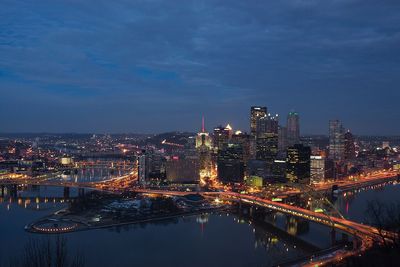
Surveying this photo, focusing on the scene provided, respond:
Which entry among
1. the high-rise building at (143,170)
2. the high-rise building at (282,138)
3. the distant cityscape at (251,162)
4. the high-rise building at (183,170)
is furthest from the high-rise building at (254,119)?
the high-rise building at (143,170)

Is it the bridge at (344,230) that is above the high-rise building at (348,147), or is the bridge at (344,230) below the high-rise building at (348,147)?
below

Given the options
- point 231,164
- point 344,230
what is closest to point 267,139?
point 231,164

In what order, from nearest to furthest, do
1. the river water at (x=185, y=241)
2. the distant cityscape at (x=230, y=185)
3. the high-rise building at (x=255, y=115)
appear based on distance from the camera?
the river water at (x=185, y=241)
the distant cityscape at (x=230, y=185)
the high-rise building at (x=255, y=115)

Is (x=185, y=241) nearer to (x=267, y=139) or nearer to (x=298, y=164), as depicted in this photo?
(x=298, y=164)

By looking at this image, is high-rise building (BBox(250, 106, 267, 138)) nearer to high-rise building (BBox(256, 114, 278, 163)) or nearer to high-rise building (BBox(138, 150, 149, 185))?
high-rise building (BBox(256, 114, 278, 163))

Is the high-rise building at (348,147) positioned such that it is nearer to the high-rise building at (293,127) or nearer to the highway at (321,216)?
the high-rise building at (293,127)

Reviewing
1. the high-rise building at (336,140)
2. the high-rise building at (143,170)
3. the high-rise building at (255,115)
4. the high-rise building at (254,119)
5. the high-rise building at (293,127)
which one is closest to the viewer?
the high-rise building at (143,170)
